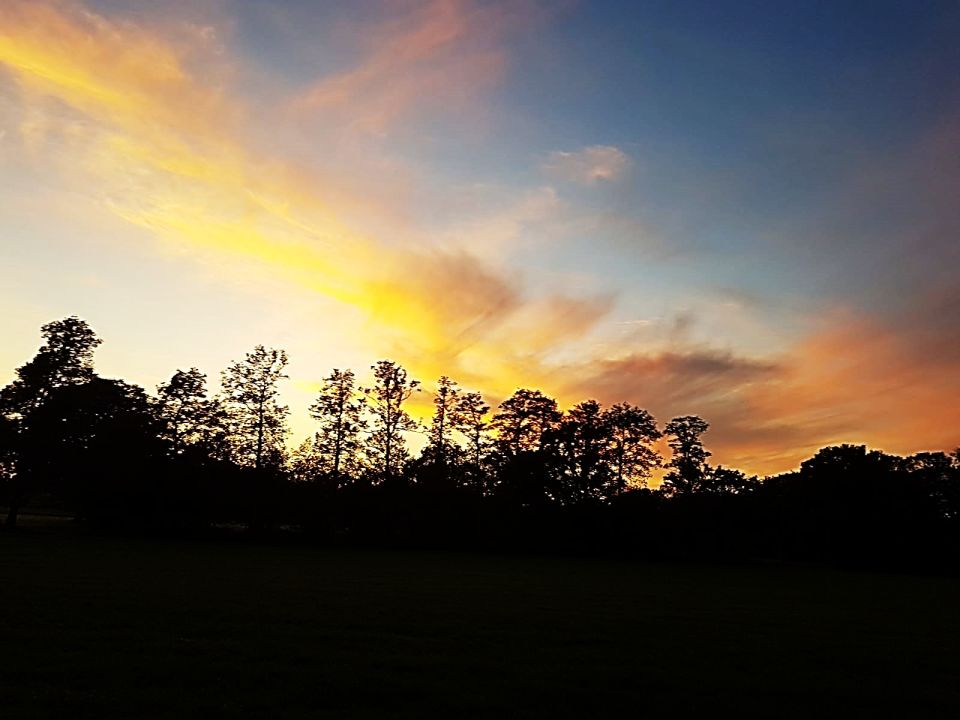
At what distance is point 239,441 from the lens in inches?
2734

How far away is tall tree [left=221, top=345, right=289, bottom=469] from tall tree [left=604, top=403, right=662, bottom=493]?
119 feet

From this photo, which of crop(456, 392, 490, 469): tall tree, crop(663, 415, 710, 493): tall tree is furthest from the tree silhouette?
crop(663, 415, 710, 493): tall tree

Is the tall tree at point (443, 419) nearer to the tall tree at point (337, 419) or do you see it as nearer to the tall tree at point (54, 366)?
the tall tree at point (337, 419)

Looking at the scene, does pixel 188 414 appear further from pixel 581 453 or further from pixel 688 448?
pixel 688 448

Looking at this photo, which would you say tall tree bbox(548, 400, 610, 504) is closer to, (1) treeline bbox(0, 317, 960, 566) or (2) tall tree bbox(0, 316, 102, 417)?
(1) treeline bbox(0, 317, 960, 566)

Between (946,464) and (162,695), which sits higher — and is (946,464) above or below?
above

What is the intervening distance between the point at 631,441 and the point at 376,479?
101ft

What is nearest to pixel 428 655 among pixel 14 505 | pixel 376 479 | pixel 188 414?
pixel 376 479

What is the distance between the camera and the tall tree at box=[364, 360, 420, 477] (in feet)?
231

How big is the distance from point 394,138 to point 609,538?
52374 millimetres

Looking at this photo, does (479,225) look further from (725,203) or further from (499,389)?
(499,389)

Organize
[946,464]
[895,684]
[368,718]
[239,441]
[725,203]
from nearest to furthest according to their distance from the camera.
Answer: [368,718]
[895,684]
[725,203]
[239,441]
[946,464]

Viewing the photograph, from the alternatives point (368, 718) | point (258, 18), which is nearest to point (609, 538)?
point (258, 18)

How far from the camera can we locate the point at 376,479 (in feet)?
231
